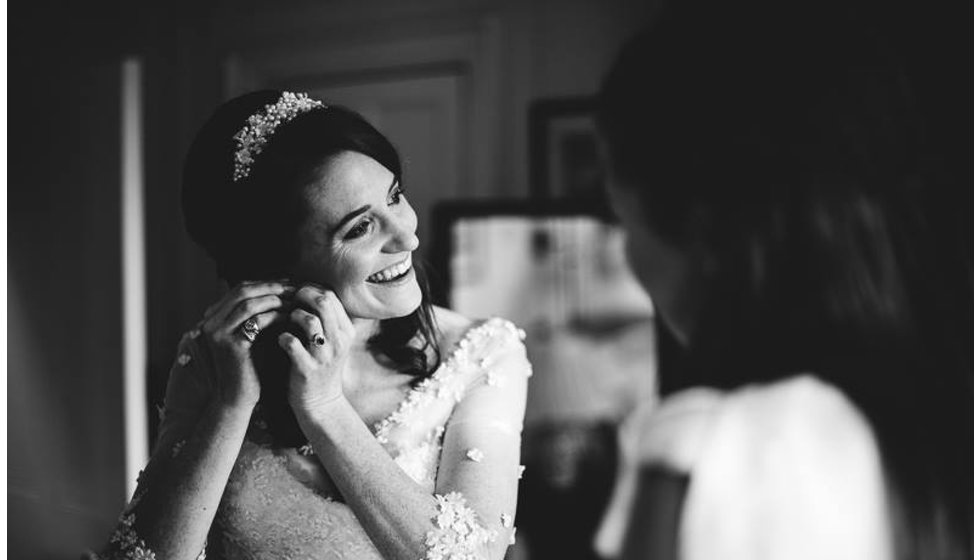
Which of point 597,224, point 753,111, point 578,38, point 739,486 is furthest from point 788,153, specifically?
point 597,224

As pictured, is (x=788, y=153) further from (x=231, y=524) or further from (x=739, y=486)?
(x=231, y=524)

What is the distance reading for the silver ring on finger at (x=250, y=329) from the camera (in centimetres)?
55

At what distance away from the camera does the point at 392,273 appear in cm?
59

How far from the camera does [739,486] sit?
19.7 inches

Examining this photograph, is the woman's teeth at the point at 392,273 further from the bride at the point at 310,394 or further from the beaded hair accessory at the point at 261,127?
the beaded hair accessory at the point at 261,127

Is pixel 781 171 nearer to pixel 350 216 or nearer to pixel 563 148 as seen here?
pixel 350 216

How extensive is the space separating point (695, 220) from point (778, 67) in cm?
10

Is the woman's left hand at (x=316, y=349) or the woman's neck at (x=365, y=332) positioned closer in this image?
the woman's left hand at (x=316, y=349)

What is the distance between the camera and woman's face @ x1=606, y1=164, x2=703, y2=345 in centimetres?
46

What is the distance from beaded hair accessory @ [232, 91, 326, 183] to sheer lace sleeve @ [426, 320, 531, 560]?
0.23m

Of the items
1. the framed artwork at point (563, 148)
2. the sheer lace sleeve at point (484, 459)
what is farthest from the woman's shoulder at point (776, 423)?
the framed artwork at point (563, 148)

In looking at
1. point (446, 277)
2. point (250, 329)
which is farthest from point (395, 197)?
point (446, 277)

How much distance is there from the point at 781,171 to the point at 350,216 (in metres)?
0.29

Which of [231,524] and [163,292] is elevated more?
[163,292]
